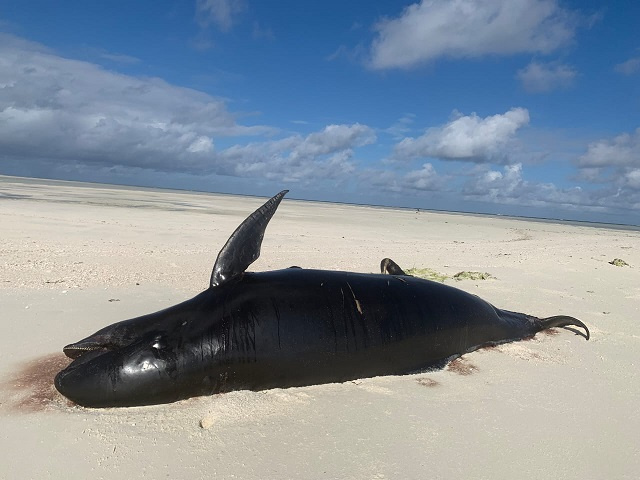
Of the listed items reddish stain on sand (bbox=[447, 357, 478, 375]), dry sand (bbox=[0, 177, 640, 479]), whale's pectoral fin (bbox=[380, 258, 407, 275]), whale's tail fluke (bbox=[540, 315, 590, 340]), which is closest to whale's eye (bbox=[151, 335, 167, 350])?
dry sand (bbox=[0, 177, 640, 479])

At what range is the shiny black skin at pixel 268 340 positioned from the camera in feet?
10.9

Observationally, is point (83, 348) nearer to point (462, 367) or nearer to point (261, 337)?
point (261, 337)

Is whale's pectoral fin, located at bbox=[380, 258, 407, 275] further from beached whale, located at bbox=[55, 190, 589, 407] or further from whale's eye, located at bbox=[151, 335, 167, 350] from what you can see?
whale's eye, located at bbox=[151, 335, 167, 350]

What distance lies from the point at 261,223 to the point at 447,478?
2.51m

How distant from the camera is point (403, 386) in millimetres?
3984

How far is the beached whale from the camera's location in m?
3.34

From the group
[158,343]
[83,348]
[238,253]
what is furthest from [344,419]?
[83,348]

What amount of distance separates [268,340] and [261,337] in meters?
0.06

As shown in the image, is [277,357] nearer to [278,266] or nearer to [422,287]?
[422,287]

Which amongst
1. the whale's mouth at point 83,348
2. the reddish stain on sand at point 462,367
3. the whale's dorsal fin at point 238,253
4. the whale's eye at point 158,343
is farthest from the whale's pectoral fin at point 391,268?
the whale's mouth at point 83,348

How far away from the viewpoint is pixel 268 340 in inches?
144

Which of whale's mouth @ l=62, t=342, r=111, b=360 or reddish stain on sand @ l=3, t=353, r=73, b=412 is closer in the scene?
reddish stain on sand @ l=3, t=353, r=73, b=412

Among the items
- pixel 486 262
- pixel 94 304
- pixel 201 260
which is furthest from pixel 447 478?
pixel 486 262

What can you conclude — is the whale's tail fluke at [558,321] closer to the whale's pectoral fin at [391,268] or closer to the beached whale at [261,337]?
the beached whale at [261,337]
